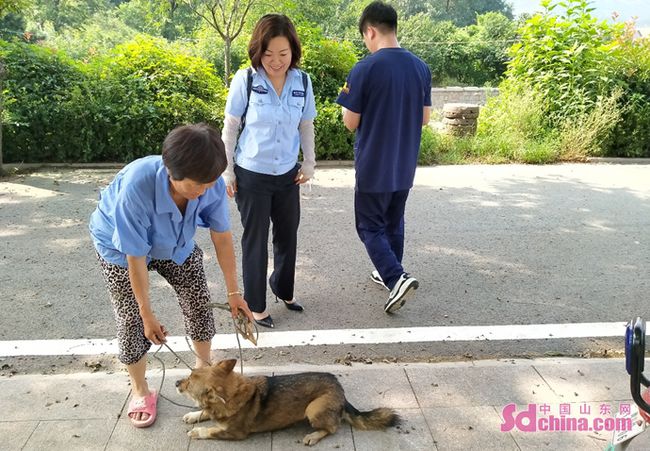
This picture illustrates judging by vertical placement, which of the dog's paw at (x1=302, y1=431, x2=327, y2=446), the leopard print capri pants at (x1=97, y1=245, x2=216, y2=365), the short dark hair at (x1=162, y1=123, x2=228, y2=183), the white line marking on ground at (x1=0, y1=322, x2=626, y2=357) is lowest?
the white line marking on ground at (x1=0, y1=322, x2=626, y2=357)

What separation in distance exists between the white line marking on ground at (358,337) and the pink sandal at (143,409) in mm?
651

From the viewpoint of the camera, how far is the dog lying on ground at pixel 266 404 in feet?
7.35

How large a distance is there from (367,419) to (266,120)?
1.74 meters

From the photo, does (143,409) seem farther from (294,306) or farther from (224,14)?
(224,14)

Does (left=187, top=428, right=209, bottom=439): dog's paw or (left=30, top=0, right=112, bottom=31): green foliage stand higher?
(left=30, top=0, right=112, bottom=31): green foliage

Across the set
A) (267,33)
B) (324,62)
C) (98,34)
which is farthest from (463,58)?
(267,33)

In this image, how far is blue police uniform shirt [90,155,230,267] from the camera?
2.02 metres

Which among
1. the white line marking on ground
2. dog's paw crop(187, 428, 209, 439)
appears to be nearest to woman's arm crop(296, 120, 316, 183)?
the white line marking on ground

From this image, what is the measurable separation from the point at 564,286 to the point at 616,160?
5.49 metres

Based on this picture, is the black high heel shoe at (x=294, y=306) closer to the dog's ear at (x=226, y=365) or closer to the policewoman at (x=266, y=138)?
the policewoman at (x=266, y=138)

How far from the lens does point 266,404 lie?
7.68 feet

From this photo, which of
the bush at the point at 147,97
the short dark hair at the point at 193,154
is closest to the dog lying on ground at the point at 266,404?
the short dark hair at the point at 193,154

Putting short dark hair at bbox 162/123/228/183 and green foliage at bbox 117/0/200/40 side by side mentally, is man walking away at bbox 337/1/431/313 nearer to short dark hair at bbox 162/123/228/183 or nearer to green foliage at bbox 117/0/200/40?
short dark hair at bbox 162/123/228/183

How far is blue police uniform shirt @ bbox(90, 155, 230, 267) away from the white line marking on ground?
1093mm
